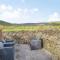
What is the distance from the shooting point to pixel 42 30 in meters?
6.68

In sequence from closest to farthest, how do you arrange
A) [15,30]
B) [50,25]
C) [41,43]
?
[41,43] → [50,25] → [15,30]

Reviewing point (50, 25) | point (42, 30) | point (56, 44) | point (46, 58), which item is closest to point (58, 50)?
point (56, 44)

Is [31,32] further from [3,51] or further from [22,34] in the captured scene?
[3,51]

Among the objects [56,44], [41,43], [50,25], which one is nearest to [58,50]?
[56,44]

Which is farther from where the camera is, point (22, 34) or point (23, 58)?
point (22, 34)

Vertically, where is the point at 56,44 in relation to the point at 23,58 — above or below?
above

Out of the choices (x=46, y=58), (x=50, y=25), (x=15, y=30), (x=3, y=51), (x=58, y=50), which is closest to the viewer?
(x=3, y=51)

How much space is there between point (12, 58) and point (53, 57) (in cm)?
133

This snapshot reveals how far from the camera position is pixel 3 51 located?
5.34 feet

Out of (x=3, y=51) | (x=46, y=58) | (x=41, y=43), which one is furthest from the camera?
(x=41, y=43)

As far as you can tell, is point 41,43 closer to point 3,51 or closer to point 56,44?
point 56,44

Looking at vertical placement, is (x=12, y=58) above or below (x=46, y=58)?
above

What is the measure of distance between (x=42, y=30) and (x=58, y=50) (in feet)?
12.4

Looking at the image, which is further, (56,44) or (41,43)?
(41,43)
